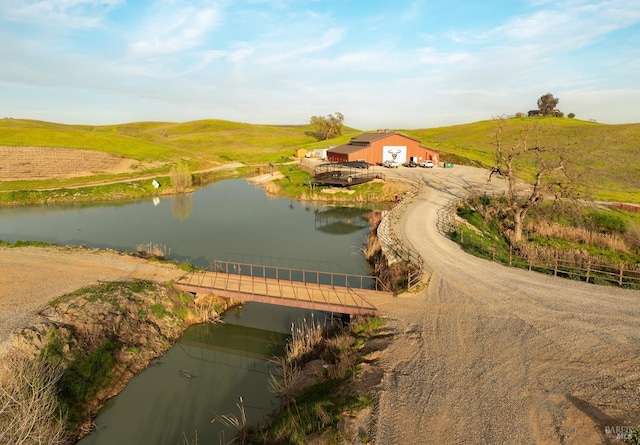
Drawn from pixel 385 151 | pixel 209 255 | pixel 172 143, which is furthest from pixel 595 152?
pixel 172 143

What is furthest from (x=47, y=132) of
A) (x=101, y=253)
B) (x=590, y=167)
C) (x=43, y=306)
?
(x=590, y=167)

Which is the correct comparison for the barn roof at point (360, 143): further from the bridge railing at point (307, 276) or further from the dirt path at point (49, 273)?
the dirt path at point (49, 273)

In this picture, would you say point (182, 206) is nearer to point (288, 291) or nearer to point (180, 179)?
point (180, 179)

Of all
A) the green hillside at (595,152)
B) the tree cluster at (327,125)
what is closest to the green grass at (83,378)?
the green hillside at (595,152)

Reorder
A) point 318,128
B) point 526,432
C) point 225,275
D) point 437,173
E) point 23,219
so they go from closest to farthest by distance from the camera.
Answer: point 526,432 → point 225,275 → point 23,219 → point 437,173 → point 318,128

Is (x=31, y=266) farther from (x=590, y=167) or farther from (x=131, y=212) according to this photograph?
(x=590, y=167)

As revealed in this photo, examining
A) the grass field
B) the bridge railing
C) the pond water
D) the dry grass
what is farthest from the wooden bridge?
the grass field

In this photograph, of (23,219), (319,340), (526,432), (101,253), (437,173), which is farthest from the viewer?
(437,173)
